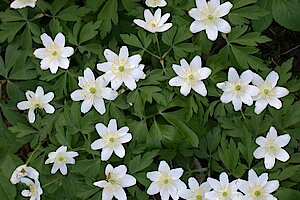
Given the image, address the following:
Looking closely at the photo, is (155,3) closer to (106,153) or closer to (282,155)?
(106,153)

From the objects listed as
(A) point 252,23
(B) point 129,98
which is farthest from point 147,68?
(A) point 252,23

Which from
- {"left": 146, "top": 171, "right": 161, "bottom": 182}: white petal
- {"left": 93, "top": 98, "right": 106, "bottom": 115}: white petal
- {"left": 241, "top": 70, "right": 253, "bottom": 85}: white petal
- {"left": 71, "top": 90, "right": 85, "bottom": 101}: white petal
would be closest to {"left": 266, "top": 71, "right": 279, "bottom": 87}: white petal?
{"left": 241, "top": 70, "right": 253, "bottom": 85}: white petal

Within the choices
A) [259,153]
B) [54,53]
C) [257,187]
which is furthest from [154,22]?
[257,187]

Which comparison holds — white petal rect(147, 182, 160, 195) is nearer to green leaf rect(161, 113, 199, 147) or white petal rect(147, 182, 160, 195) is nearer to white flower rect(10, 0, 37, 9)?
green leaf rect(161, 113, 199, 147)

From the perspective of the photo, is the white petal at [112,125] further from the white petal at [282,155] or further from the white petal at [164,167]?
the white petal at [282,155]

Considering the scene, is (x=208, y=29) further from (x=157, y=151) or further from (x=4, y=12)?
(x=4, y=12)

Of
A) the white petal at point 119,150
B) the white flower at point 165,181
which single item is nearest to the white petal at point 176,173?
the white flower at point 165,181

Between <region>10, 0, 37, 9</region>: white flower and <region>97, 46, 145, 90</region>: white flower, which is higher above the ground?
<region>10, 0, 37, 9</region>: white flower

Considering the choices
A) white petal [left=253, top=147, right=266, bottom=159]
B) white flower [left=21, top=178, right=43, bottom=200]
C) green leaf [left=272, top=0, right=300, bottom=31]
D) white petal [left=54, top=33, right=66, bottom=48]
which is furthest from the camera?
green leaf [left=272, top=0, right=300, bottom=31]
